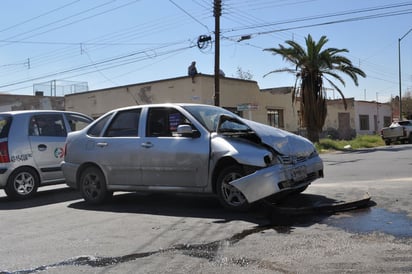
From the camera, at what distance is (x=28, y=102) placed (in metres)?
46.9

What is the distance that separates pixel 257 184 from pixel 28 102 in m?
43.5

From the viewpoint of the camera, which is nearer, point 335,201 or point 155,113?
point 335,201

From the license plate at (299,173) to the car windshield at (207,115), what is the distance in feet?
4.63

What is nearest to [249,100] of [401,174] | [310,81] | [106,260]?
[310,81]

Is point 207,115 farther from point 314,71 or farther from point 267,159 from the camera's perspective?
point 314,71

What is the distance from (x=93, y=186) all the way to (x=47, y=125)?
257cm

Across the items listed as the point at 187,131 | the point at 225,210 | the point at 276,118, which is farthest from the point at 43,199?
the point at 276,118

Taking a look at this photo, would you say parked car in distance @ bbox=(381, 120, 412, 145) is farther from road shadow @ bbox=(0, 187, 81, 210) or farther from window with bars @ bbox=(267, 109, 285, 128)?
road shadow @ bbox=(0, 187, 81, 210)

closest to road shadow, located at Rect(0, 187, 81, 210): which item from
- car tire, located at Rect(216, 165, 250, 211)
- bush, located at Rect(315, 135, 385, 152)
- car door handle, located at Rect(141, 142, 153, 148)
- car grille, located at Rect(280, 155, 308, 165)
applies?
car door handle, located at Rect(141, 142, 153, 148)

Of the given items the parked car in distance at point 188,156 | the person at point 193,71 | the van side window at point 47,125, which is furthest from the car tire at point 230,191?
the person at point 193,71

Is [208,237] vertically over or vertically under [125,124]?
under

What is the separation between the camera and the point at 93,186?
914 centimetres

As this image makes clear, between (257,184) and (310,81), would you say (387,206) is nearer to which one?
(257,184)

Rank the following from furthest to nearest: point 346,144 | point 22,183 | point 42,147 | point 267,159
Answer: point 346,144 → point 42,147 → point 22,183 → point 267,159
